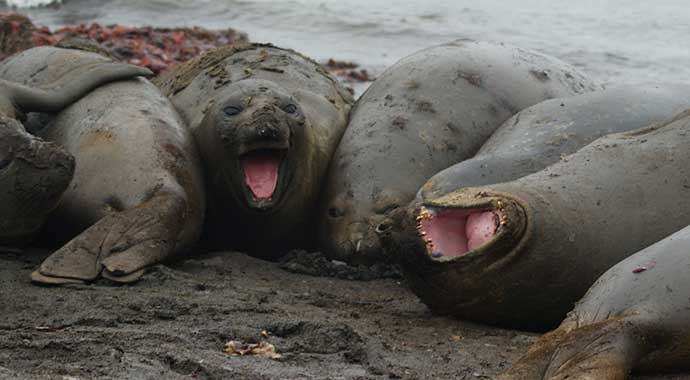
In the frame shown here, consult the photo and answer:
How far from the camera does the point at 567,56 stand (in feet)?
51.4

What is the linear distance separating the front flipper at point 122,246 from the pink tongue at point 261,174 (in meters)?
0.47

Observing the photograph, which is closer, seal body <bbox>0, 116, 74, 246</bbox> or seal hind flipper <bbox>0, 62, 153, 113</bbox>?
seal body <bbox>0, 116, 74, 246</bbox>

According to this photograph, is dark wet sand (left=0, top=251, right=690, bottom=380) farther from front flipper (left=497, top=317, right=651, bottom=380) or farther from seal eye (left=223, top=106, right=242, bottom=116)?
seal eye (left=223, top=106, right=242, bottom=116)

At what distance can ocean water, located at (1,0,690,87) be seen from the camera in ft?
51.1

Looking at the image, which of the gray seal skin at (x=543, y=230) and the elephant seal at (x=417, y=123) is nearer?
the gray seal skin at (x=543, y=230)

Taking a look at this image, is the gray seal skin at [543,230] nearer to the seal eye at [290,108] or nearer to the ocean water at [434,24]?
the seal eye at [290,108]

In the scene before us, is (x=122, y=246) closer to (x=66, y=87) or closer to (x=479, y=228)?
(x=66, y=87)

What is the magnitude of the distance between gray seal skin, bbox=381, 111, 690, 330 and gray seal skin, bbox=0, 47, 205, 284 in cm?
130

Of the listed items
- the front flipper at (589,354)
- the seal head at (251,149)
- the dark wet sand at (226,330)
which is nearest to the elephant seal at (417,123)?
the seal head at (251,149)

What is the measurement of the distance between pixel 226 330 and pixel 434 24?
44.7 ft

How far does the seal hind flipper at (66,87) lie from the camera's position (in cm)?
745

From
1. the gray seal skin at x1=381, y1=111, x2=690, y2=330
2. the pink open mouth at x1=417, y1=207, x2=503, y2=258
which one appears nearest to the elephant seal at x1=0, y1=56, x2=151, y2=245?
the gray seal skin at x1=381, y1=111, x2=690, y2=330

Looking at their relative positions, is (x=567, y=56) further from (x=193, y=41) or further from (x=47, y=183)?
(x=47, y=183)

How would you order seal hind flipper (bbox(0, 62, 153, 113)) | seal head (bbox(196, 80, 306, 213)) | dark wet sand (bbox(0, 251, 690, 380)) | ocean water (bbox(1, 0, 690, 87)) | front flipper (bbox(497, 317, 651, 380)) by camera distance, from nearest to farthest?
1. front flipper (bbox(497, 317, 651, 380))
2. dark wet sand (bbox(0, 251, 690, 380))
3. seal head (bbox(196, 80, 306, 213))
4. seal hind flipper (bbox(0, 62, 153, 113))
5. ocean water (bbox(1, 0, 690, 87))
